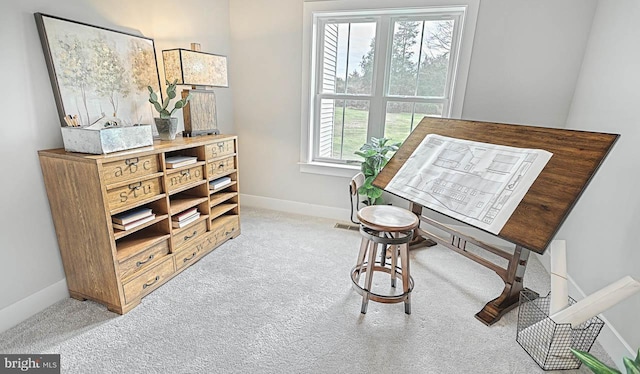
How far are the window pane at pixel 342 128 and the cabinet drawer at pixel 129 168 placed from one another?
1.87m

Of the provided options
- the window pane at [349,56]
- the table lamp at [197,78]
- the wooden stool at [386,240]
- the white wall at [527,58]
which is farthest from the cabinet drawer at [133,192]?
the white wall at [527,58]

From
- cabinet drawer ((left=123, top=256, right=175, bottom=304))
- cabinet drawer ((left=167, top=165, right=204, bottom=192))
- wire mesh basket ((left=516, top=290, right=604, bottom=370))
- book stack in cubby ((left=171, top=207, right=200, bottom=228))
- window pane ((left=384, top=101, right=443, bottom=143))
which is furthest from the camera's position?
window pane ((left=384, top=101, right=443, bottom=143))

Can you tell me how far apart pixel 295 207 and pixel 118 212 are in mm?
2061

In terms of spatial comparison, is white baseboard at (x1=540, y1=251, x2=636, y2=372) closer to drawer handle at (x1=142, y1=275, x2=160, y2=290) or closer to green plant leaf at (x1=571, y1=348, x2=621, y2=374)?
green plant leaf at (x1=571, y1=348, x2=621, y2=374)

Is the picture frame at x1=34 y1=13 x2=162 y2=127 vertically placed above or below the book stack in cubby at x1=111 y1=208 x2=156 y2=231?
above

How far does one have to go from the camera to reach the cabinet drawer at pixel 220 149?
242 centimetres

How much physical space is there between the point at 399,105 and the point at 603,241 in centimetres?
192

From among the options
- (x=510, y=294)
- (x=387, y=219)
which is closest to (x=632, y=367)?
(x=510, y=294)

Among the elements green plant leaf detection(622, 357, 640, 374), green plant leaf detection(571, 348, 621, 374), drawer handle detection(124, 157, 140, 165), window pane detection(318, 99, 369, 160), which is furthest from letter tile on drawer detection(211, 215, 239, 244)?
green plant leaf detection(622, 357, 640, 374)

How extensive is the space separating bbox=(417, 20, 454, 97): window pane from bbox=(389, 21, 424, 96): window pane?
0.06m

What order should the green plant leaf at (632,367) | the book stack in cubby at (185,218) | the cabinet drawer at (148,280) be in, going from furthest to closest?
the book stack in cubby at (185,218) < the cabinet drawer at (148,280) < the green plant leaf at (632,367)

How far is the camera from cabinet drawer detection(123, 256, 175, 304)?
1867mm

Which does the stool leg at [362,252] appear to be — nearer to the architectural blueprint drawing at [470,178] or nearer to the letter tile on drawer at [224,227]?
the architectural blueprint drawing at [470,178]

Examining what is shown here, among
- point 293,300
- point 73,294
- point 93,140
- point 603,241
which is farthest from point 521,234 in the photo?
point 73,294
